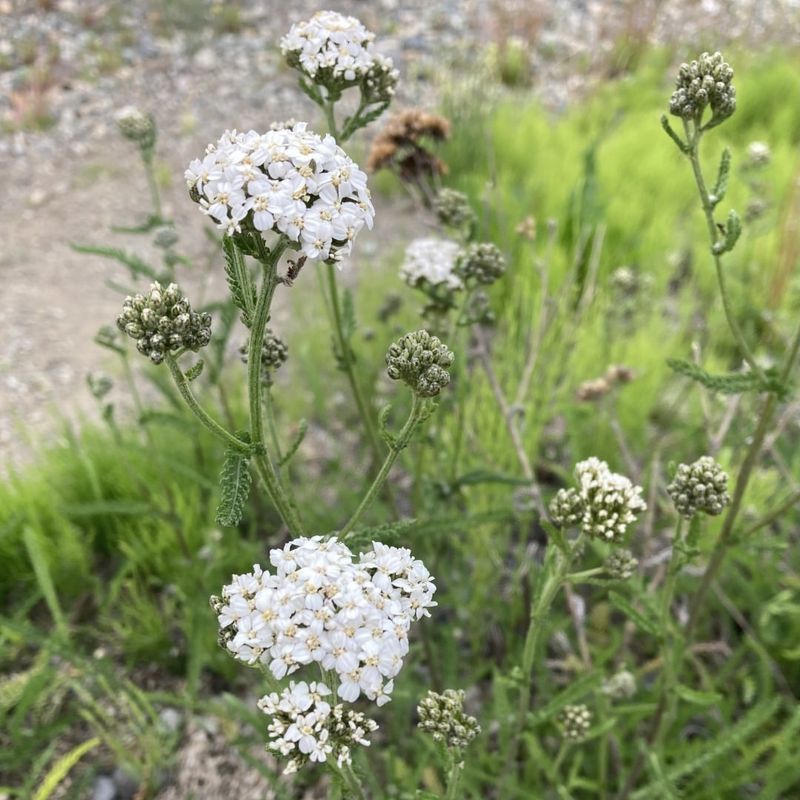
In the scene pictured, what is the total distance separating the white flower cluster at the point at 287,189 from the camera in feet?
4.86

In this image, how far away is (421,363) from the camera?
5.47 feet

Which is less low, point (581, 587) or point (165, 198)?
point (165, 198)

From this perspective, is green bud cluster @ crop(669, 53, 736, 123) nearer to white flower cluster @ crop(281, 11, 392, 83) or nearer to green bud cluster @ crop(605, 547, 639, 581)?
white flower cluster @ crop(281, 11, 392, 83)

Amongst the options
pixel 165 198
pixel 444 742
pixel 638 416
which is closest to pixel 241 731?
pixel 444 742

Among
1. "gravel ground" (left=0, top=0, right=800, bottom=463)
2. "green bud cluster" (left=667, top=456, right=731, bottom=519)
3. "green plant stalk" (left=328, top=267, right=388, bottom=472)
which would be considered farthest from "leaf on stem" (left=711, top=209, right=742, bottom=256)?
"gravel ground" (left=0, top=0, right=800, bottom=463)

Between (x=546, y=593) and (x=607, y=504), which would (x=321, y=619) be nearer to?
(x=546, y=593)

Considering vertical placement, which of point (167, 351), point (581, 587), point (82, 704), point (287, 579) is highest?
point (167, 351)

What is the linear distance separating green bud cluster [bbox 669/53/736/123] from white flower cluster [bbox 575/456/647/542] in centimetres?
97

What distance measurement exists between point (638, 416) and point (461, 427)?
65.6 inches

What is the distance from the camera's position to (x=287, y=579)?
1461mm

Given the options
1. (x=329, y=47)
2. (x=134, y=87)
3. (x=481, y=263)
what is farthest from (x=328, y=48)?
(x=134, y=87)

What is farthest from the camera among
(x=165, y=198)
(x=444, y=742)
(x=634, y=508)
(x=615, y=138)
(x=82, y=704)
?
(x=165, y=198)

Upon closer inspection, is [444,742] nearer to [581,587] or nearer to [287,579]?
[287,579]

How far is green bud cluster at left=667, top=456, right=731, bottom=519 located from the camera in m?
2.02
